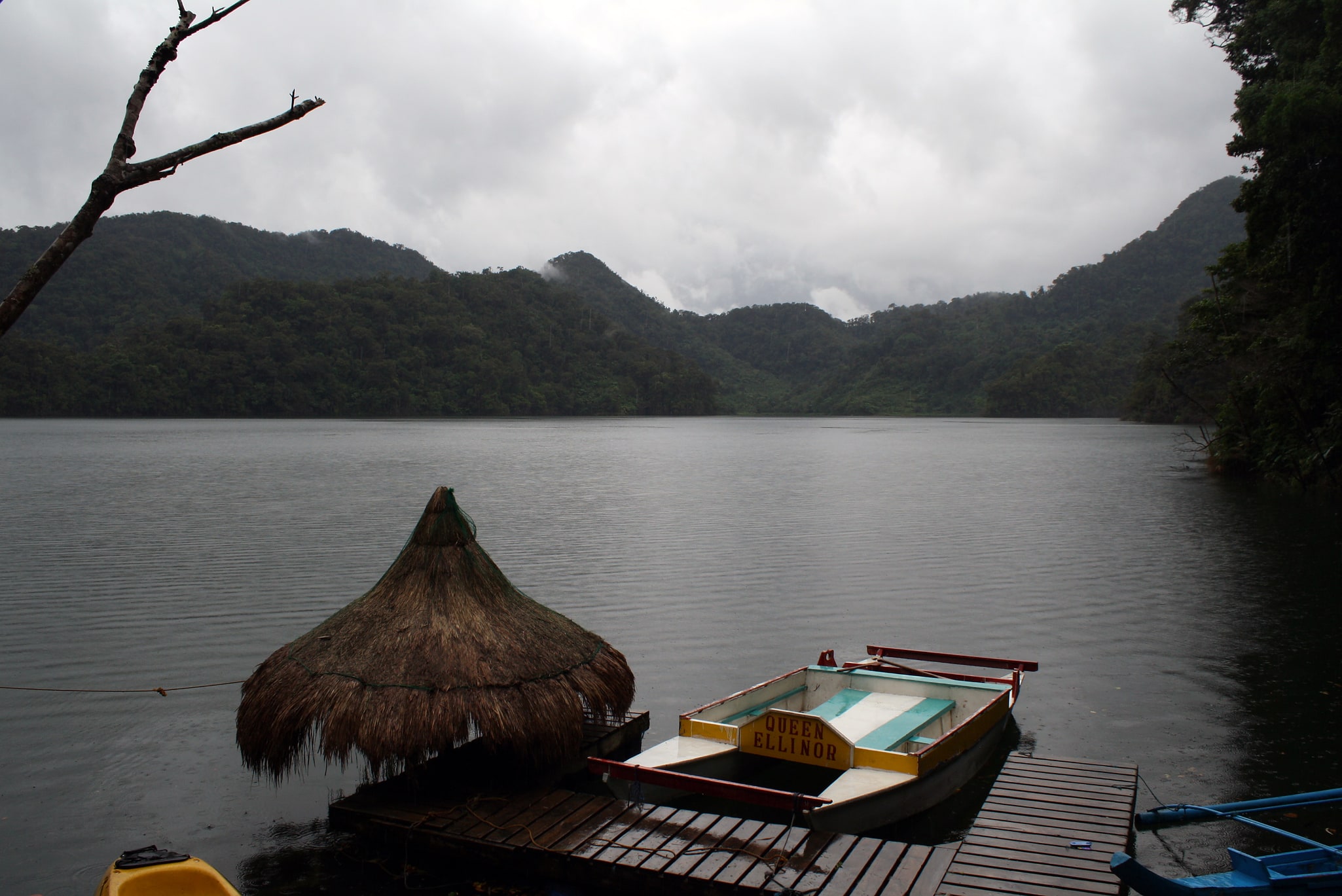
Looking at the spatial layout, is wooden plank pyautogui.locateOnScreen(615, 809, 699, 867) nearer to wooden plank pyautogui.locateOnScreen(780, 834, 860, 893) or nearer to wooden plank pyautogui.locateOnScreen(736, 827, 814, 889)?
wooden plank pyautogui.locateOnScreen(736, 827, 814, 889)

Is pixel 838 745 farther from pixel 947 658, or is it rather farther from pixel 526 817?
pixel 947 658

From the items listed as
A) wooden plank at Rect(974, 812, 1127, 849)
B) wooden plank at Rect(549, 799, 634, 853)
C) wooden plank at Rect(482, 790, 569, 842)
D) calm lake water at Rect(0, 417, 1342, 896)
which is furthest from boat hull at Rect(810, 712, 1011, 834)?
wooden plank at Rect(482, 790, 569, 842)

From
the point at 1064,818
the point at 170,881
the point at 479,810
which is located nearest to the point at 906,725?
the point at 1064,818

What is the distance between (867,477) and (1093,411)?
110248 mm

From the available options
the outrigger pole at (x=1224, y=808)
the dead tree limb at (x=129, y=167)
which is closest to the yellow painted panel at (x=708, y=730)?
the outrigger pole at (x=1224, y=808)

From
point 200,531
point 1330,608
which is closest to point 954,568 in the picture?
point 1330,608

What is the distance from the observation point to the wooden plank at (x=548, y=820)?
5.80m

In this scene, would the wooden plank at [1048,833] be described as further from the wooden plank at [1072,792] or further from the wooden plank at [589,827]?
the wooden plank at [589,827]

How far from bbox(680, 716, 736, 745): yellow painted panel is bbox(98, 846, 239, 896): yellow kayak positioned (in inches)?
140

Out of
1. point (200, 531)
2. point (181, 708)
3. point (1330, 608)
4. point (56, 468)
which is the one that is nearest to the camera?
point (181, 708)

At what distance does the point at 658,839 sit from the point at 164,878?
2.65 metres

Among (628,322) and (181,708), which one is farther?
(628,322)

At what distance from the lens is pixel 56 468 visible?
34562 mm

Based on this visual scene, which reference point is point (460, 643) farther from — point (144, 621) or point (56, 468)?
point (56, 468)
